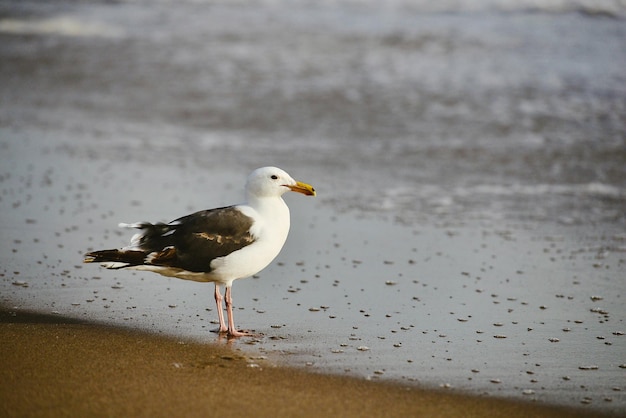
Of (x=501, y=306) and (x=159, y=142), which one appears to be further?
(x=159, y=142)

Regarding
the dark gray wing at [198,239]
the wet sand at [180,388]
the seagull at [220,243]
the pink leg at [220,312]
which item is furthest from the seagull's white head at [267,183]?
the wet sand at [180,388]

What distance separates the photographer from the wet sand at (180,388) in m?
4.21

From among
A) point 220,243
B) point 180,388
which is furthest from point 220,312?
point 180,388

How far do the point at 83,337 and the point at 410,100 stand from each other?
9.73m

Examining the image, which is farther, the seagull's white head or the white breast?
the seagull's white head

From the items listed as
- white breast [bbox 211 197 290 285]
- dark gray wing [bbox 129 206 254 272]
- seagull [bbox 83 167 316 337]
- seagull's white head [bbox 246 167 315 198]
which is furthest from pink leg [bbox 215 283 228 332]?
seagull's white head [bbox 246 167 315 198]

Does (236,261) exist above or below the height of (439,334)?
above

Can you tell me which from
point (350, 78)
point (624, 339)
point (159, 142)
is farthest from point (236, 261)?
point (350, 78)

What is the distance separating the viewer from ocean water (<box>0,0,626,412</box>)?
18.1 ft

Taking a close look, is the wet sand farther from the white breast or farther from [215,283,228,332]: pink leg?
the white breast

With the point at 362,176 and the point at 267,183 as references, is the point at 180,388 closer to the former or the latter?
the point at 267,183

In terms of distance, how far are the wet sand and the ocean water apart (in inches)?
9.5

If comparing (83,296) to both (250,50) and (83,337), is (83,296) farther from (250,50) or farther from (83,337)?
(250,50)

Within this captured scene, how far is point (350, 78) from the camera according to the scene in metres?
15.8
